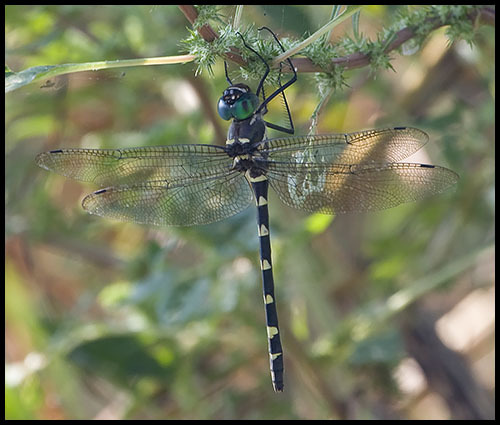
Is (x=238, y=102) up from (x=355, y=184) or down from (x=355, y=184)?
up

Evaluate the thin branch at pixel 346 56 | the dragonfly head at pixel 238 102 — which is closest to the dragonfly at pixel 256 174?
the dragonfly head at pixel 238 102

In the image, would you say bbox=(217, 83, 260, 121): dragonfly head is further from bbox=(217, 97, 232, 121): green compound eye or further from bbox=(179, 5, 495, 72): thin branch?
bbox=(179, 5, 495, 72): thin branch

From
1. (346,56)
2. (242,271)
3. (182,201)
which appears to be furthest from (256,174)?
(346,56)

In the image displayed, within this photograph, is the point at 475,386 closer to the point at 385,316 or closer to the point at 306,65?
the point at 385,316

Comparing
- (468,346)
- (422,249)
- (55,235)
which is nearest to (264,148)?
(422,249)

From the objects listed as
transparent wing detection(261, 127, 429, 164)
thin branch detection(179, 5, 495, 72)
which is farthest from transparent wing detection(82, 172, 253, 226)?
thin branch detection(179, 5, 495, 72)

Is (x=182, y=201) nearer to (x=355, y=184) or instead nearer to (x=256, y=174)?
(x=256, y=174)

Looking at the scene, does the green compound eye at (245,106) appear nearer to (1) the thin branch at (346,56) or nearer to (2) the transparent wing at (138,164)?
(2) the transparent wing at (138,164)
